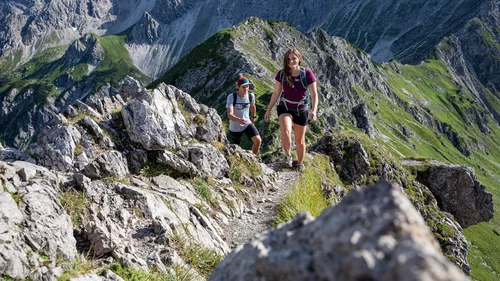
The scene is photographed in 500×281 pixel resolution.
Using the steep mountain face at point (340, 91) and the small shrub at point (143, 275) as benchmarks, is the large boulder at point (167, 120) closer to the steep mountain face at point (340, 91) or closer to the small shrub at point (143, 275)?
the small shrub at point (143, 275)

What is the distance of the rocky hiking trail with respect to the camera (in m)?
9.76

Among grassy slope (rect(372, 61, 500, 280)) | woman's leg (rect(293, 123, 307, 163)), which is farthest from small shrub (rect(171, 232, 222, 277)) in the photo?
grassy slope (rect(372, 61, 500, 280))

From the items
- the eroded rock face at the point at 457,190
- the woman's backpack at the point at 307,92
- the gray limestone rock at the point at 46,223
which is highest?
the woman's backpack at the point at 307,92

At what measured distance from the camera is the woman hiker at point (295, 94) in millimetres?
12203

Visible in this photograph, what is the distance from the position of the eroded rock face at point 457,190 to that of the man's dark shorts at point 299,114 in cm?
4661

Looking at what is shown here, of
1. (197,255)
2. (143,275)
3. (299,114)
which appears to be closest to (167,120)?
(299,114)

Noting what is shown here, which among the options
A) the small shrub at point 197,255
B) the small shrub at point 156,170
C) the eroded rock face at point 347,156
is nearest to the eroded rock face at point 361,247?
the small shrub at point 197,255

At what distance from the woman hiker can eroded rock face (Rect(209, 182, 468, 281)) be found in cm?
920

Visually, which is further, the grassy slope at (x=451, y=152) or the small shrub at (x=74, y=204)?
the grassy slope at (x=451, y=152)

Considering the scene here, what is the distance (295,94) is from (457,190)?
169 ft

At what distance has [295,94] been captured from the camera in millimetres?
12789

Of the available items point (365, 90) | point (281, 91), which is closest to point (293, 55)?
point (281, 91)

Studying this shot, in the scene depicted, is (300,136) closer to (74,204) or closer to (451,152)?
(74,204)

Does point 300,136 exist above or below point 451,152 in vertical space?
above
